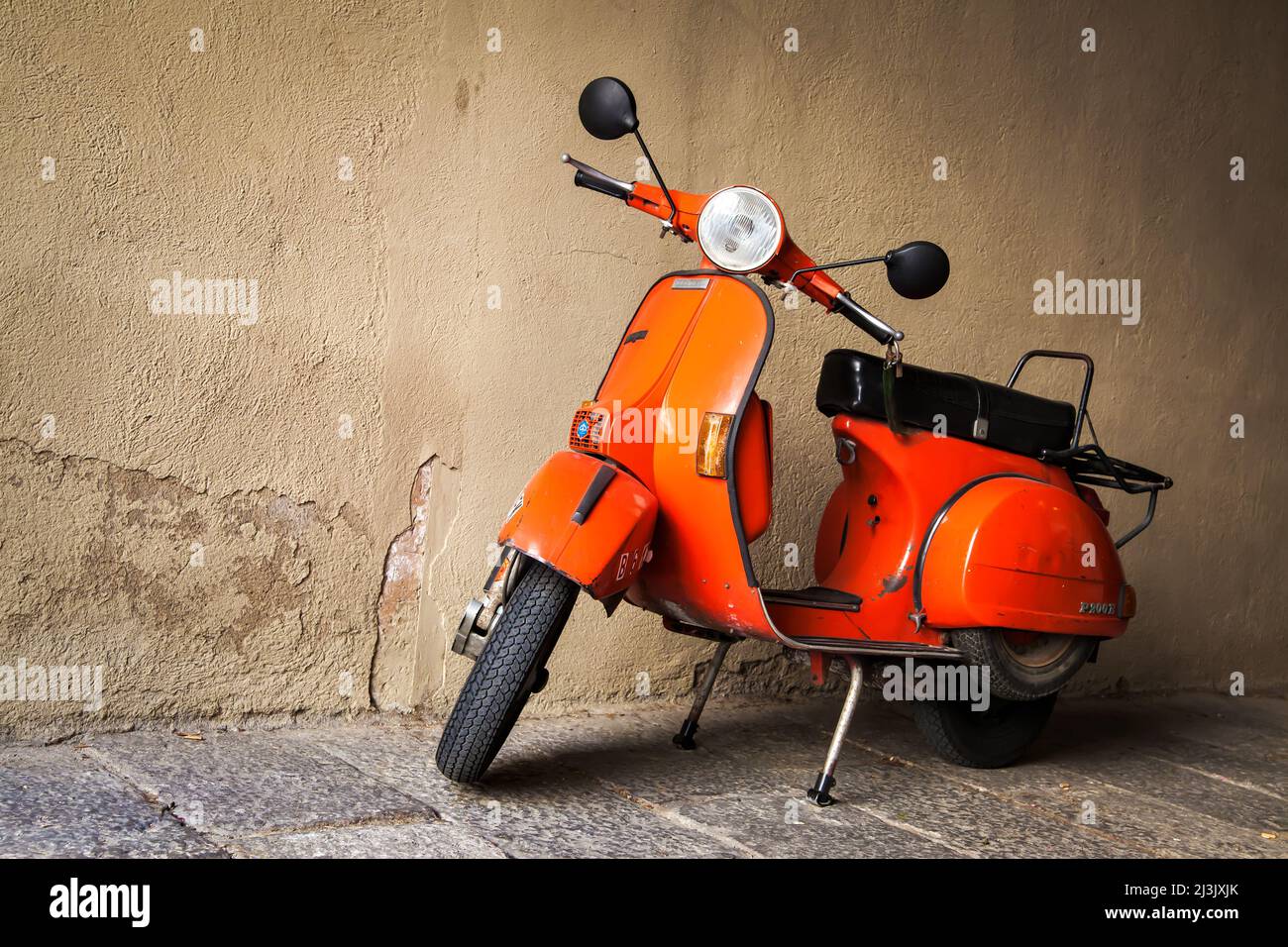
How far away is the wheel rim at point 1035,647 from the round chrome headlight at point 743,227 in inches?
39.3

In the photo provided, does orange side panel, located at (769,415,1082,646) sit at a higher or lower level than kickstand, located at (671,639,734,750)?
higher

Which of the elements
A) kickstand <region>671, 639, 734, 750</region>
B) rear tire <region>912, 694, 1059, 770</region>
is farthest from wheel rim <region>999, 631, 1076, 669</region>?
kickstand <region>671, 639, 734, 750</region>

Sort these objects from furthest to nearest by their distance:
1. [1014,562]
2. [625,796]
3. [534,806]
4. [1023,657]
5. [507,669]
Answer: [1023,657], [1014,562], [625,796], [534,806], [507,669]

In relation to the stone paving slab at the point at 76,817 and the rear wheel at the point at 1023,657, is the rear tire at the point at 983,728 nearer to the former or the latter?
the rear wheel at the point at 1023,657

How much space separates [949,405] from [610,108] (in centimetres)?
96

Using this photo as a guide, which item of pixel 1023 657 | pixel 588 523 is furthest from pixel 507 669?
pixel 1023 657

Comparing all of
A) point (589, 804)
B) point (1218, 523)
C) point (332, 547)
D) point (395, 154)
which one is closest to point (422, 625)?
point (332, 547)

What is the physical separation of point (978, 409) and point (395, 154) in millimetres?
1424

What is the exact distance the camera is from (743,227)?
87.1 inches

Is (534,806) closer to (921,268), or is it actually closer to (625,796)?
(625,796)

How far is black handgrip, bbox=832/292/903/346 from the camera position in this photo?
228cm

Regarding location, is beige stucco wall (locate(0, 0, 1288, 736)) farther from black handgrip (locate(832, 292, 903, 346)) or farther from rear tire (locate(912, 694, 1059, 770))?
black handgrip (locate(832, 292, 903, 346))

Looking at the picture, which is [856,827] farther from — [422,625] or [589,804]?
[422,625]

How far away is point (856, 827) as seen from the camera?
2.27m
